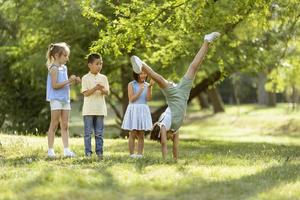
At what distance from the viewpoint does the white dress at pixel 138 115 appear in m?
10.0

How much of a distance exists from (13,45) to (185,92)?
16.9 metres

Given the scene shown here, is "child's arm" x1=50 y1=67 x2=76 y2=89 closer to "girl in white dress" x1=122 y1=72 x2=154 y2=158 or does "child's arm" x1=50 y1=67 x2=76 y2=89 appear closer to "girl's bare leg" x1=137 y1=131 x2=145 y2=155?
"girl in white dress" x1=122 y1=72 x2=154 y2=158

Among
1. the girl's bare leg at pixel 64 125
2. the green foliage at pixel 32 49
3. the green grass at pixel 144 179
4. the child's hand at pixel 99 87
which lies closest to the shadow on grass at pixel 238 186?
the green grass at pixel 144 179

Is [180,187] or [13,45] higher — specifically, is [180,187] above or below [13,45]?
below

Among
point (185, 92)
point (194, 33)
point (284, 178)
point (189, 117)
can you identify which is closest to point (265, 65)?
point (194, 33)

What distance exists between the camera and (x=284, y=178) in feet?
25.5

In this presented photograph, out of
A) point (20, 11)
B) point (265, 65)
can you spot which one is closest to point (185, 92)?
point (265, 65)

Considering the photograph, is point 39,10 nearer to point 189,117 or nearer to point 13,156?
point 13,156

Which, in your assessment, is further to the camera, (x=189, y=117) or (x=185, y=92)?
(x=189, y=117)

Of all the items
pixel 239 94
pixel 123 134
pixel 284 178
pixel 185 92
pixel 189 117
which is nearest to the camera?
pixel 284 178

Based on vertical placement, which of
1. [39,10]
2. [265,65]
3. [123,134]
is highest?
[39,10]

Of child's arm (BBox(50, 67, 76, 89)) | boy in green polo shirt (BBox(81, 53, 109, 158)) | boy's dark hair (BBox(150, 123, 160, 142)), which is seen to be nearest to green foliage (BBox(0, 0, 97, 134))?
boy in green polo shirt (BBox(81, 53, 109, 158))

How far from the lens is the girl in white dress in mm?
10039

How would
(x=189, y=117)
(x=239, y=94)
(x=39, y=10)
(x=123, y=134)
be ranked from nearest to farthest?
(x=39, y=10)
(x=123, y=134)
(x=189, y=117)
(x=239, y=94)
